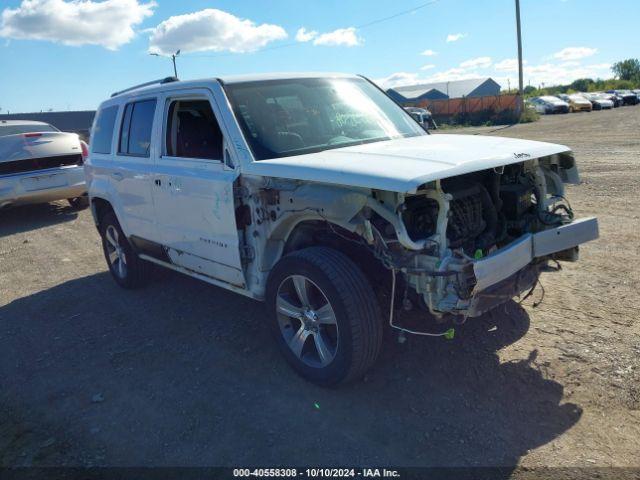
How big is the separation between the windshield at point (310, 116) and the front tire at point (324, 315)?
0.90 metres

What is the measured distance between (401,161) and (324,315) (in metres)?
1.11

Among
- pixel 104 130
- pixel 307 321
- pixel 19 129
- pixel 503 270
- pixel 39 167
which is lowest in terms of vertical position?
pixel 307 321

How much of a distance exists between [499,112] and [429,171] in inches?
1612

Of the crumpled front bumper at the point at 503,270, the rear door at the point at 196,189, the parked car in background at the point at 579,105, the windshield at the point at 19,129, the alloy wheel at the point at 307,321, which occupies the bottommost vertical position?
the alloy wheel at the point at 307,321

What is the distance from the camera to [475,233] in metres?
3.72

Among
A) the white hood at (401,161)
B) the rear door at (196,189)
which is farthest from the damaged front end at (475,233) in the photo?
the rear door at (196,189)

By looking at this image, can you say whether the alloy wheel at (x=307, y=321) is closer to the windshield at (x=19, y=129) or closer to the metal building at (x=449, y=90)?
the windshield at (x=19, y=129)

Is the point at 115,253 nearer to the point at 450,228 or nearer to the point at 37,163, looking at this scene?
the point at 450,228

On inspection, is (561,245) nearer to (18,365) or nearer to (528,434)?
(528,434)

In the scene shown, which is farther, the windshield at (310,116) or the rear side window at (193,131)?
the rear side window at (193,131)

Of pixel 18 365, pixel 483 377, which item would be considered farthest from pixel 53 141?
pixel 483 377

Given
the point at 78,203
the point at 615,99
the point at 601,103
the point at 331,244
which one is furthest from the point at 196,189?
the point at 615,99

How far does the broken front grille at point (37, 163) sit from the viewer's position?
31.2 feet

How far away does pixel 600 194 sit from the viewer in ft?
28.5
